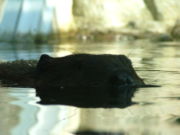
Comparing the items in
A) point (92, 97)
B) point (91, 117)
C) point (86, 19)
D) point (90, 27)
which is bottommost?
point (90, 27)

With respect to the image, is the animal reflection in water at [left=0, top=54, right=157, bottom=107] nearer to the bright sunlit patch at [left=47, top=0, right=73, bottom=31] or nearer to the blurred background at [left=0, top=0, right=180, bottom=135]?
the blurred background at [left=0, top=0, right=180, bottom=135]

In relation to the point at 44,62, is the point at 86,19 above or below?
below

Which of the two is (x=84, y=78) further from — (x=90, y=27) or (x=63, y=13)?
(x=63, y=13)

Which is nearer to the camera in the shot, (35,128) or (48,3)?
(35,128)

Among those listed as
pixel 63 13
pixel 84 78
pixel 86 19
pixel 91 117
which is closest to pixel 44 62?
pixel 84 78

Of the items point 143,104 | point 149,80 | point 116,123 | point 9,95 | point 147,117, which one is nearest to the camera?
point 116,123

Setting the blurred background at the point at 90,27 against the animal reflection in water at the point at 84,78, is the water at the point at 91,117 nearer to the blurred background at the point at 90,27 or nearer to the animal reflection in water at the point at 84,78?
the animal reflection in water at the point at 84,78

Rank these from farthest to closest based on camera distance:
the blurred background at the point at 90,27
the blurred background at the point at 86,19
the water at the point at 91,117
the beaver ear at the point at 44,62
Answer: the blurred background at the point at 86,19 → the blurred background at the point at 90,27 → the beaver ear at the point at 44,62 → the water at the point at 91,117

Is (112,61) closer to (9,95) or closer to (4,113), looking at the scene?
(9,95)

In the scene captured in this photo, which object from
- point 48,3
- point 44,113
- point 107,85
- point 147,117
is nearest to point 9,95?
point 107,85

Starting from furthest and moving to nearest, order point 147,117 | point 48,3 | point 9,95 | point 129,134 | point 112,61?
point 48,3 → point 112,61 → point 9,95 → point 147,117 → point 129,134

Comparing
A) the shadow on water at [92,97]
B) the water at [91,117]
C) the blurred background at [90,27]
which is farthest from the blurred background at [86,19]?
the water at [91,117]
